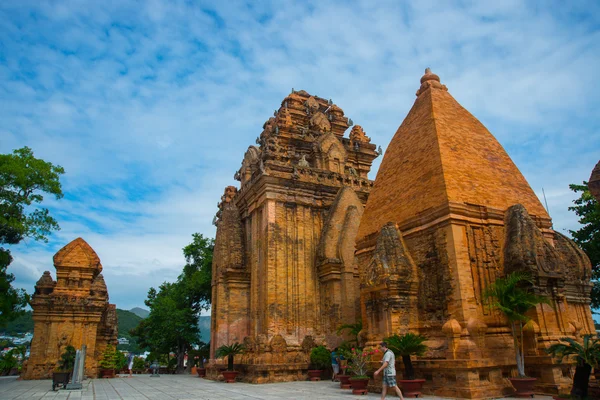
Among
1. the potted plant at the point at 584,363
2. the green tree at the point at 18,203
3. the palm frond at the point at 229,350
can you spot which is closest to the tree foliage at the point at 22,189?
the green tree at the point at 18,203

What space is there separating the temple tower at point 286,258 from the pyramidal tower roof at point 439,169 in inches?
155

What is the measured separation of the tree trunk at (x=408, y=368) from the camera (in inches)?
411

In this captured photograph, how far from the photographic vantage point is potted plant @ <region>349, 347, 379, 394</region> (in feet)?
37.8

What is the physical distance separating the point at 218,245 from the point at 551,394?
1569 centimetres

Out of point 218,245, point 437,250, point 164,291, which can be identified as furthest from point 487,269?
point 164,291

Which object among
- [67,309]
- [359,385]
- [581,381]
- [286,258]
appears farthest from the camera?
[67,309]

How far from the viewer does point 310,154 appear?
24484 millimetres

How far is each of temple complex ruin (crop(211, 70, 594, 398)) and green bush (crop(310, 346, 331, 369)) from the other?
1.47ft

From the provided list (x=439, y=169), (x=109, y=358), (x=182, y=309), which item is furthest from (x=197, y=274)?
(x=439, y=169)

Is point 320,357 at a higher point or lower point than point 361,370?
higher

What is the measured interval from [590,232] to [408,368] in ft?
54.8

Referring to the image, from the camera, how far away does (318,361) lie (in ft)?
54.2

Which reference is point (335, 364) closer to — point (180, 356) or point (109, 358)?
point (109, 358)

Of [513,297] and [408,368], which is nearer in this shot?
[513,297]
